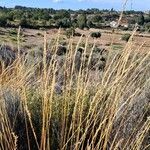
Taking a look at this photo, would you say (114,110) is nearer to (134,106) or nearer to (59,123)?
(59,123)

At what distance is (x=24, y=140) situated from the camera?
13.0ft

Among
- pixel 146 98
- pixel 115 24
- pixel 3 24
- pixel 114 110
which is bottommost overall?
pixel 3 24

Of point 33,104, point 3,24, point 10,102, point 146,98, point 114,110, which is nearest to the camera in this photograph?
point 114,110

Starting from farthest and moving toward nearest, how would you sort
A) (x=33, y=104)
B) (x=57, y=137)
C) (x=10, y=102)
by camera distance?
(x=33, y=104), (x=10, y=102), (x=57, y=137)

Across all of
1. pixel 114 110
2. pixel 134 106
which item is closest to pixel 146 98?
pixel 134 106

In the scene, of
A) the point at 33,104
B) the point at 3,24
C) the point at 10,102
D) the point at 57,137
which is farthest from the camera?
the point at 3,24

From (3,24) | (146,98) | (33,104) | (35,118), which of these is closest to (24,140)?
(35,118)

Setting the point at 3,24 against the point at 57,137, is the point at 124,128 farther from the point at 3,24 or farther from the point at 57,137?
the point at 3,24

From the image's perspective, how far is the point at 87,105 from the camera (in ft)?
14.4

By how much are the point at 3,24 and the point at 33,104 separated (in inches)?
2038

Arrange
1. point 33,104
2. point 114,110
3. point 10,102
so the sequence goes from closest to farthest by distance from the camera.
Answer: point 114,110, point 10,102, point 33,104

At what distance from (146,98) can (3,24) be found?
167 ft

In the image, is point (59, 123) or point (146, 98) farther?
point (146, 98)

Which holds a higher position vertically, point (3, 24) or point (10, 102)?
point (10, 102)
